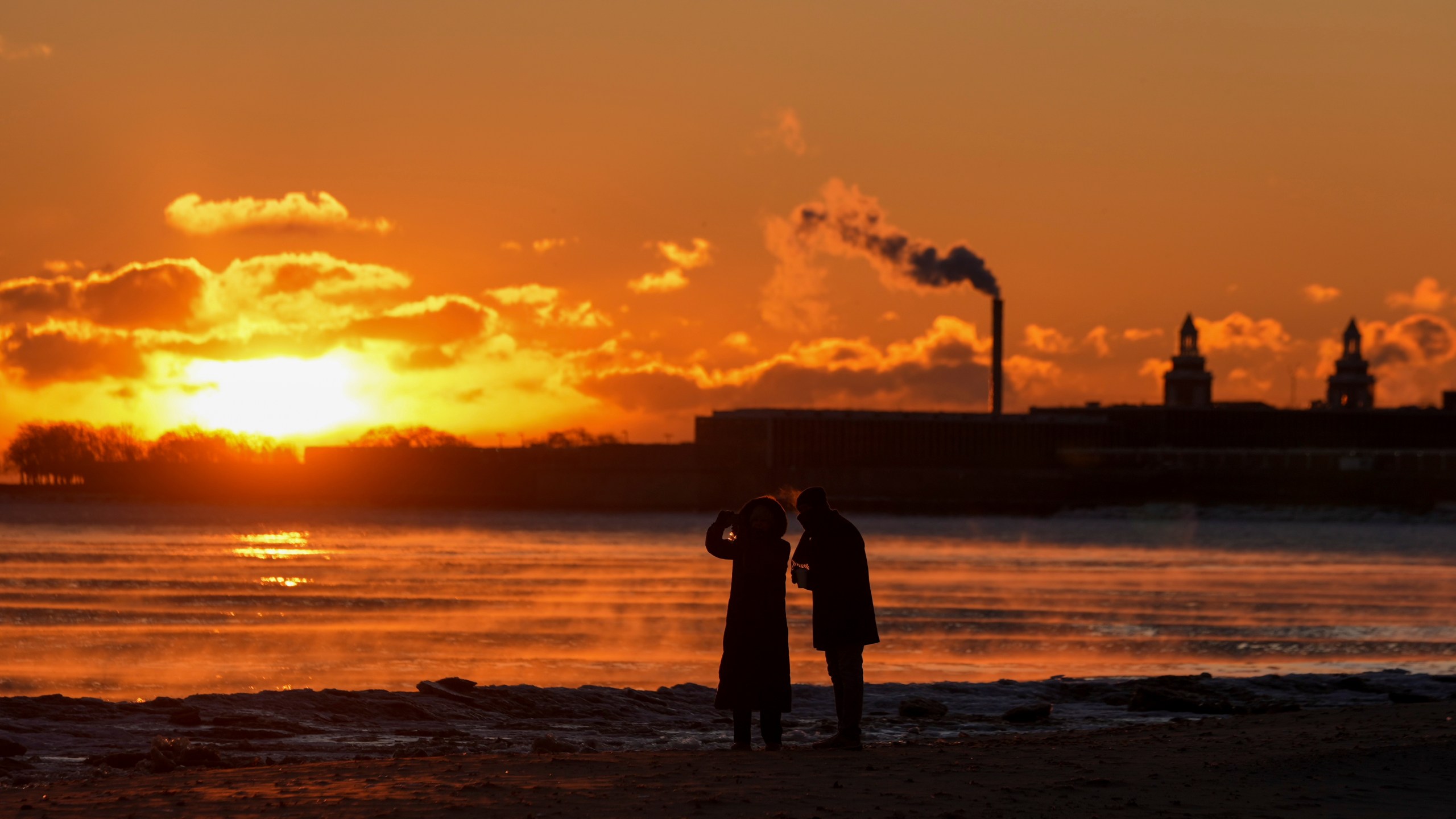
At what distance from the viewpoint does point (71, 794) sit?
9.80 m

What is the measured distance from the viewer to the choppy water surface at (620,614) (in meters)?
21.7

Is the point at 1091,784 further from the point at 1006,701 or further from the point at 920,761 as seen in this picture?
the point at 1006,701

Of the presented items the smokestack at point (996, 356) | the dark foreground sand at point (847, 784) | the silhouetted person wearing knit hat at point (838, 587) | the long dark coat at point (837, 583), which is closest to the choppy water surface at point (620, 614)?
the silhouetted person wearing knit hat at point (838, 587)

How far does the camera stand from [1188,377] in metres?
193

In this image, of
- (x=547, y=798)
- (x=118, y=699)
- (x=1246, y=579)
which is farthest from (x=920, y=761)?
(x=1246, y=579)

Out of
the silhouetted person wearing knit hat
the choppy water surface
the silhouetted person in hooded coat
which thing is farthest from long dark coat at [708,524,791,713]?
the choppy water surface

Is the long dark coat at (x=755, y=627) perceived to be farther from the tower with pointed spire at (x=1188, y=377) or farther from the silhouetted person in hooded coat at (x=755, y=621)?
the tower with pointed spire at (x=1188, y=377)

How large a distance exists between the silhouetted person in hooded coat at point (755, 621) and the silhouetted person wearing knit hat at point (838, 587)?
0.73ft

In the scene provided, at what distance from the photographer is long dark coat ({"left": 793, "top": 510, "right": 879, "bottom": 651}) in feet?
40.2

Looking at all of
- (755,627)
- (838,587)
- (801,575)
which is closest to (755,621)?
(755,627)

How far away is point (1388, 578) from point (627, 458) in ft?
408

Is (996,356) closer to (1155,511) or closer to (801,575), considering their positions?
(1155,511)

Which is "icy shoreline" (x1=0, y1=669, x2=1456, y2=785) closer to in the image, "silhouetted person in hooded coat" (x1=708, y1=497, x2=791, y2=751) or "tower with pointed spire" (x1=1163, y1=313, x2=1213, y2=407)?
"silhouetted person in hooded coat" (x1=708, y1=497, x2=791, y2=751)

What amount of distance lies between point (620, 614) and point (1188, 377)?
6762 inches
